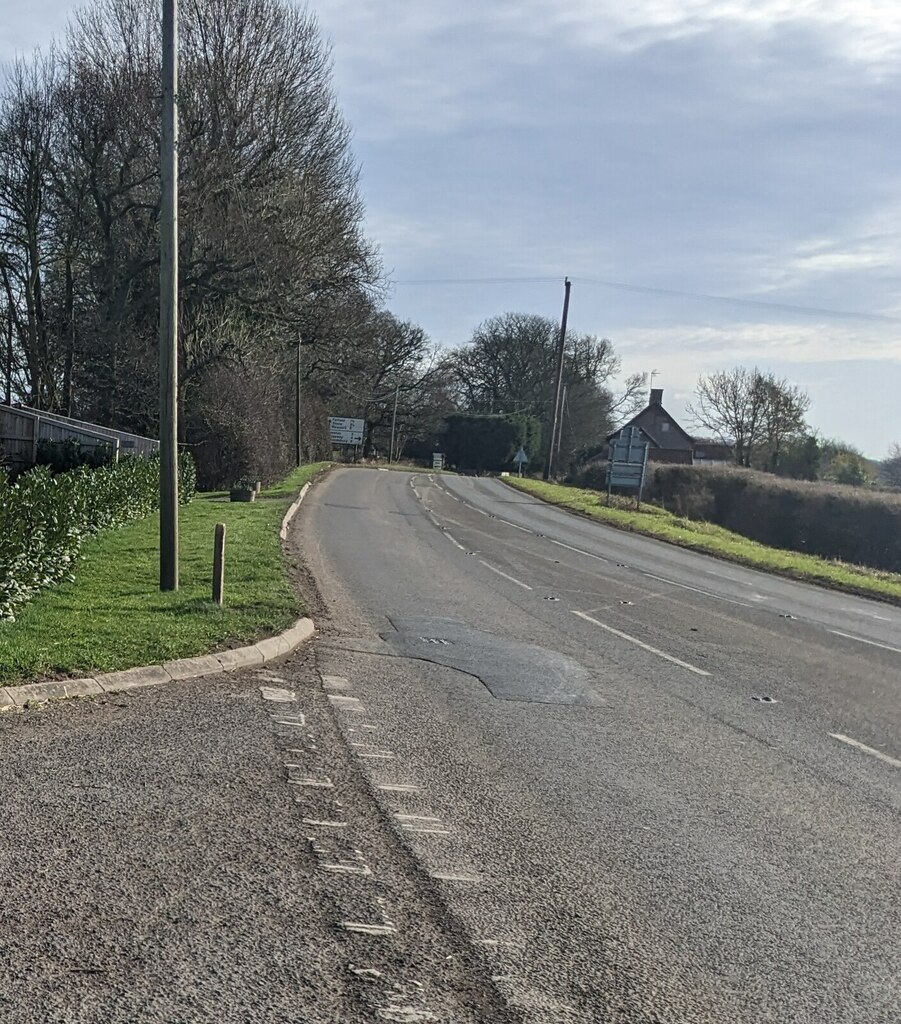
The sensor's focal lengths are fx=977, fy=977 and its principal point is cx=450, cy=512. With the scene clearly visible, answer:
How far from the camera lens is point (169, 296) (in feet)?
35.8

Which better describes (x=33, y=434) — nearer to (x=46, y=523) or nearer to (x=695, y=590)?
(x=46, y=523)

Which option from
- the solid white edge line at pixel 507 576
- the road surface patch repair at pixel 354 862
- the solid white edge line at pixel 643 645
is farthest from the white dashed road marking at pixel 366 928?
the solid white edge line at pixel 507 576

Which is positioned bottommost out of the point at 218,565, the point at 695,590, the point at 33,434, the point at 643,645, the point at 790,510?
the point at 695,590

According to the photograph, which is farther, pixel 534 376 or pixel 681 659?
pixel 534 376

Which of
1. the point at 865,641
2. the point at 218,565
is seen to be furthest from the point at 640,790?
the point at 865,641

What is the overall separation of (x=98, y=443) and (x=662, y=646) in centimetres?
1825

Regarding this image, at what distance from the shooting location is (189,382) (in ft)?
117

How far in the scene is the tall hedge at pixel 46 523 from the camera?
9.37 meters

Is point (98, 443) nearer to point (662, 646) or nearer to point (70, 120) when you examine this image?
point (70, 120)

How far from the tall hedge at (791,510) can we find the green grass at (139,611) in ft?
82.1

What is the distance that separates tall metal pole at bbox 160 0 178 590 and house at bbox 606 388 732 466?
241 feet

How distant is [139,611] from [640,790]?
5.82 meters

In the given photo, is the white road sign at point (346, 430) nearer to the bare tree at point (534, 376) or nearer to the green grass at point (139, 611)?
the bare tree at point (534, 376)

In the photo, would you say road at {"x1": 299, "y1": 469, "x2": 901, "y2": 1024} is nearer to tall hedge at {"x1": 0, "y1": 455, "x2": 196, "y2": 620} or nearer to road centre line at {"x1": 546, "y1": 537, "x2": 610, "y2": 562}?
tall hedge at {"x1": 0, "y1": 455, "x2": 196, "y2": 620}
